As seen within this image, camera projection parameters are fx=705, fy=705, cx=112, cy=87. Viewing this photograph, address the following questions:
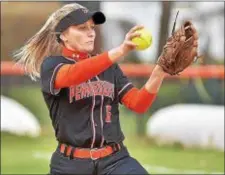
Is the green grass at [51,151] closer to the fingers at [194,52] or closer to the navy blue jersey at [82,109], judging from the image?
the navy blue jersey at [82,109]

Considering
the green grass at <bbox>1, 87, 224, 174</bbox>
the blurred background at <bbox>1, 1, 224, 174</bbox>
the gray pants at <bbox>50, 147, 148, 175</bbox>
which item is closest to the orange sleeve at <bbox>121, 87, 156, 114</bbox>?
the gray pants at <bbox>50, 147, 148, 175</bbox>

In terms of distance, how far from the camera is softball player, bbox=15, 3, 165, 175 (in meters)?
3.64

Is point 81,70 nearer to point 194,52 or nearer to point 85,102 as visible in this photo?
point 85,102

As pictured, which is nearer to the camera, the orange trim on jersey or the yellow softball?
the yellow softball

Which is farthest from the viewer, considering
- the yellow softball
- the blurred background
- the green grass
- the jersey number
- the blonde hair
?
the blurred background

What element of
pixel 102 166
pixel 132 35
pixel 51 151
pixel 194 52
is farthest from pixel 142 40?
pixel 51 151

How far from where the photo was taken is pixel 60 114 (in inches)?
146

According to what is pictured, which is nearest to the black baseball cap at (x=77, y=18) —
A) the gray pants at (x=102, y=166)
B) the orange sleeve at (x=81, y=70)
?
the orange sleeve at (x=81, y=70)

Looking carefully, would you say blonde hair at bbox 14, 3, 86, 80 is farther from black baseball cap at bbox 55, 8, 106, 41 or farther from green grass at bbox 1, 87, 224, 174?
green grass at bbox 1, 87, 224, 174

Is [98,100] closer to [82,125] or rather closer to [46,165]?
[82,125]

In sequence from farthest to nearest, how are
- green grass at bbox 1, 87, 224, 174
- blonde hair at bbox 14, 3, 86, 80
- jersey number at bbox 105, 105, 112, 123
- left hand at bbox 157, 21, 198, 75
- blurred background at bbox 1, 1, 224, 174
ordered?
blurred background at bbox 1, 1, 224, 174, green grass at bbox 1, 87, 224, 174, blonde hair at bbox 14, 3, 86, 80, jersey number at bbox 105, 105, 112, 123, left hand at bbox 157, 21, 198, 75

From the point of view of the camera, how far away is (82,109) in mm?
3674

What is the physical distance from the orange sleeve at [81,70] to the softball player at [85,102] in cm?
1

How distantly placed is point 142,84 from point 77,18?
5590mm
